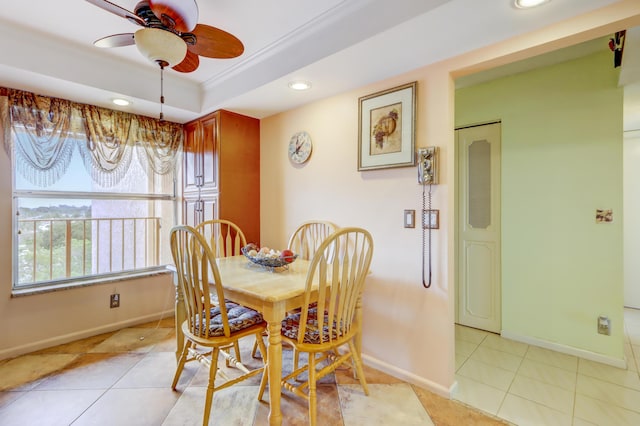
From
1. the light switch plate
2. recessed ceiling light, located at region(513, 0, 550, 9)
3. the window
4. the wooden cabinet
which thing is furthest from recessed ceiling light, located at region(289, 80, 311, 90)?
the window

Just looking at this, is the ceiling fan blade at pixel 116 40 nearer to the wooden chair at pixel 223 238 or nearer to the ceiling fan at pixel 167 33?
the ceiling fan at pixel 167 33

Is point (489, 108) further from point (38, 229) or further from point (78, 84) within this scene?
point (38, 229)

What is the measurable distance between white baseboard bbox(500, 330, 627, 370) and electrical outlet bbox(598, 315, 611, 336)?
178 mm

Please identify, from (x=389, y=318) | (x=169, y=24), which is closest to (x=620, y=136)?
(x=389, y=318)

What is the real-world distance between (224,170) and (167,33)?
1608 mm

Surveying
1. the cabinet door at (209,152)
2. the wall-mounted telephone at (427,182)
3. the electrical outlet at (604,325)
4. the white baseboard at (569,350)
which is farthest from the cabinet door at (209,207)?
the electrical outlet at (604,325)

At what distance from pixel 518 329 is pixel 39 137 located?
14.2 feet

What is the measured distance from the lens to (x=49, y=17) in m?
1.77

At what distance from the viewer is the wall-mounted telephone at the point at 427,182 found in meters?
1.82

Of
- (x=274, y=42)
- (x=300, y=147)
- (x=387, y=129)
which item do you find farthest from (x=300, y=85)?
(x=387, y=129)

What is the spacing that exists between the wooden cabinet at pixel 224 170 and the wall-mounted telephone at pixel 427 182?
1793 mm

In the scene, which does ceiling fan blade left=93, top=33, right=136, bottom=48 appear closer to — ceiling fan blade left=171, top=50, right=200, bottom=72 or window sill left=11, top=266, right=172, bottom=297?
ceiling fan blade left=171, top=50, right=200, bottom=72

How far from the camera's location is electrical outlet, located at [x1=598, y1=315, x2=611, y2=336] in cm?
217

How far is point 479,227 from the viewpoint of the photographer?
111 inches
